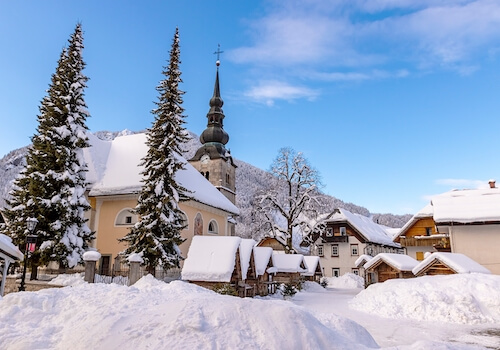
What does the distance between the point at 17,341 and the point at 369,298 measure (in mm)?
16554

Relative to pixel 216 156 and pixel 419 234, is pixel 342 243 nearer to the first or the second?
pixel 419 234

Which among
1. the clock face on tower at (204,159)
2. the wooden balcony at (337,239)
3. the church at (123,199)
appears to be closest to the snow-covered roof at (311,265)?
the wooden balcony at (337,239)

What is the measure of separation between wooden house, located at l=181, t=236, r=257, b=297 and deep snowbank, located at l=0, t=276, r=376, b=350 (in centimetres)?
1091

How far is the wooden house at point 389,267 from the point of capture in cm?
2419

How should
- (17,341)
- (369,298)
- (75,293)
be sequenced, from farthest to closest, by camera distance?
1. (369,298)
2. (75,293)
3. (17,341)

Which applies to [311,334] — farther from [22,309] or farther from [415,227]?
[415,227]

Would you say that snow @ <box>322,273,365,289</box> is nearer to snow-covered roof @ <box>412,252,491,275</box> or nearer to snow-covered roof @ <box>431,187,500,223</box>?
snow-covered roof @ <box>431,187,500,223</box>

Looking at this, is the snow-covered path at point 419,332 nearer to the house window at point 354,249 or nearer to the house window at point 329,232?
the house window at point 354,249

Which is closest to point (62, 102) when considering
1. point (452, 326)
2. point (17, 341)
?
point (17, 341)

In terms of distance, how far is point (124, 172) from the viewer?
27422mm

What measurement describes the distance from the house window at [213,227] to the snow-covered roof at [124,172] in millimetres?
1590

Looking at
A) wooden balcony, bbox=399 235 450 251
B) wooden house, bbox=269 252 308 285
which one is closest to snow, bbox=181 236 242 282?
wooden house, bbox=269 252 308 285

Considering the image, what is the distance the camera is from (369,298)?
1931 cm

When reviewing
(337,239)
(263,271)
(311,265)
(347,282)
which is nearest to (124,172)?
(263,271)
